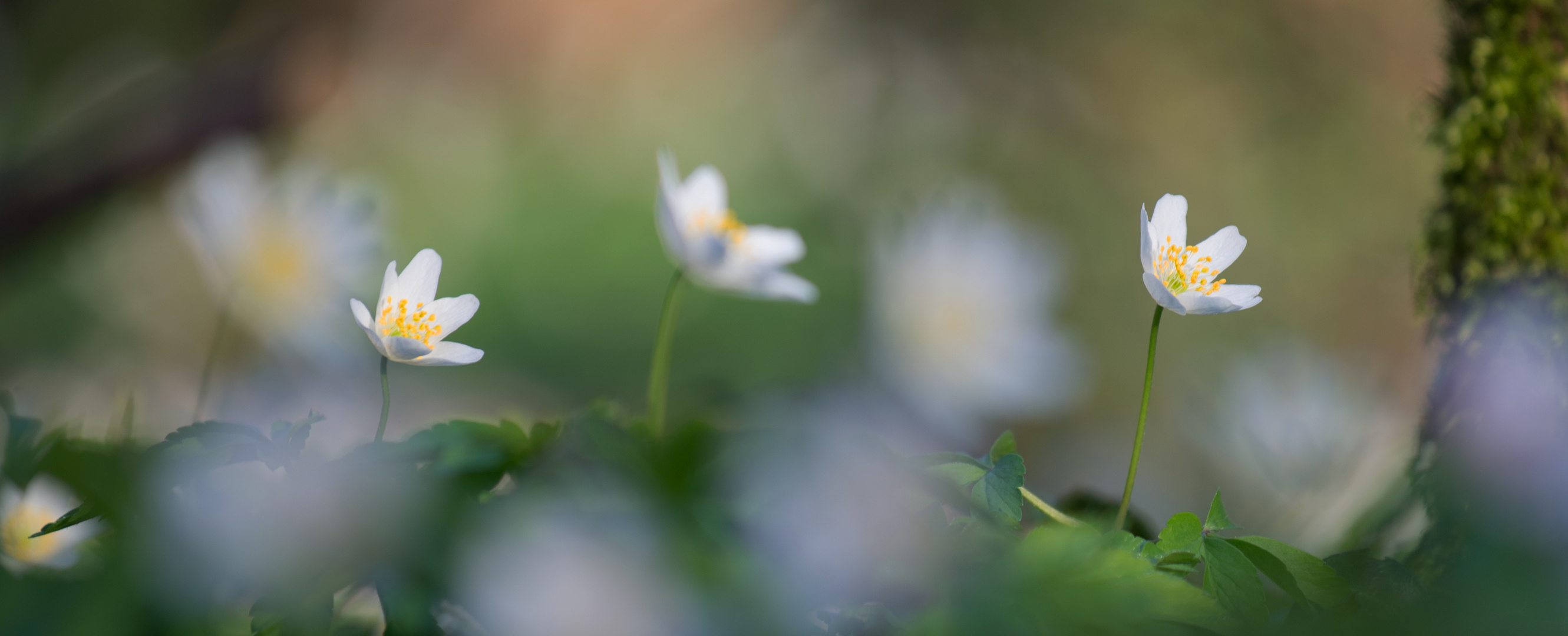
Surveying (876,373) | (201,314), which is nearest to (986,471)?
(876,373)

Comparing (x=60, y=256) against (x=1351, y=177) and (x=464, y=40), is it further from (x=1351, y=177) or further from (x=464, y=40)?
(x=1351, y=177)

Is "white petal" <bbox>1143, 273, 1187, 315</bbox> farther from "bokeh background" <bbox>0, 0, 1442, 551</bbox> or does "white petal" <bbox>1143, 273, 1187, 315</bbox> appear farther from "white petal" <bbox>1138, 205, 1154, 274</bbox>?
"bokeh background" <bbox>0, 0, 1442, 551</bbox>

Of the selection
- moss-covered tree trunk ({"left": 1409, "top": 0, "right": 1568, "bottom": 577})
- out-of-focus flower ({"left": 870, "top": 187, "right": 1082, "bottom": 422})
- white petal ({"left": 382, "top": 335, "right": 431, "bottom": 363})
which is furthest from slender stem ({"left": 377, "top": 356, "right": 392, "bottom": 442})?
out-of-focus flower ({"left": 870, "top": 187, "right": 1082, "bottom": 422})

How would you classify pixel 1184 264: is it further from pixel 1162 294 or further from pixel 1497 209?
pixel 1497 209

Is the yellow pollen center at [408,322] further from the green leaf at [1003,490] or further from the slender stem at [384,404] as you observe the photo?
the green leaf at [1003,490]

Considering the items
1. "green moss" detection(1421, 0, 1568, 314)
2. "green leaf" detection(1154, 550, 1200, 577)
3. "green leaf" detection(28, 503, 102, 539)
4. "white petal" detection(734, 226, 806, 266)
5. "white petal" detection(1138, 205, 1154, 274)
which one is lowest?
"green leaf" detection(28, 503, 102, 539)

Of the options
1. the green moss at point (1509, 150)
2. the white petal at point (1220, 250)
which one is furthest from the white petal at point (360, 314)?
the green moss at point (1509, 150)

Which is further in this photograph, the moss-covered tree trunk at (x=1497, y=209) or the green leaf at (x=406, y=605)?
the moss-covered tree trunk at (x=1497, y=209)
